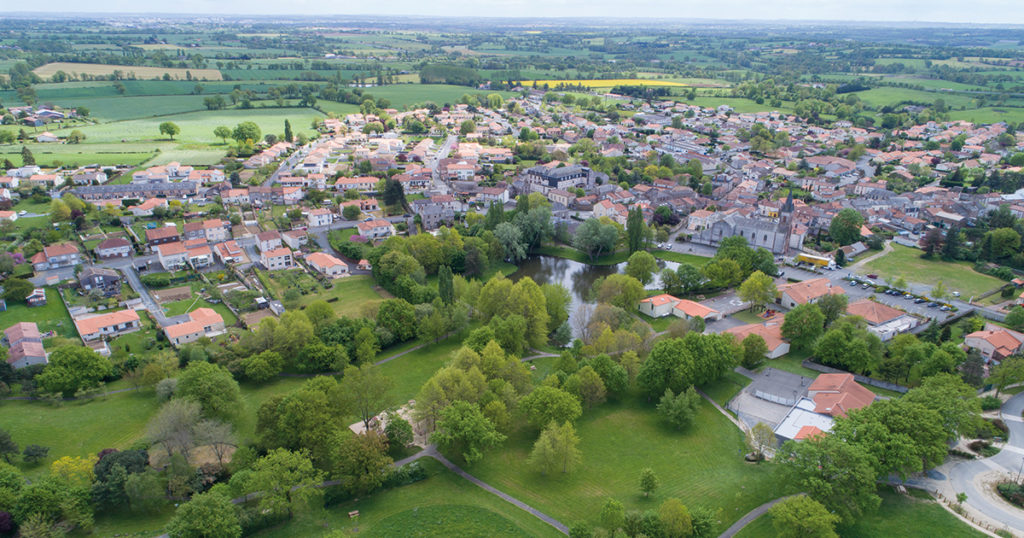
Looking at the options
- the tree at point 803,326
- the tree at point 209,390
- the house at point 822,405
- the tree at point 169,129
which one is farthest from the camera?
the tree at point 169,129

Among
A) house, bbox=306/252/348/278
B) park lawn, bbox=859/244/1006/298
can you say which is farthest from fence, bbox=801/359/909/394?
house, bbox=306/252/348/278

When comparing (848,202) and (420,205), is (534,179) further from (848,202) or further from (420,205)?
(848,202)

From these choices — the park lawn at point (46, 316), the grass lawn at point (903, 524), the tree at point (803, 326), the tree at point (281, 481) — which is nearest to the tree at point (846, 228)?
the tree at point (803, 326)

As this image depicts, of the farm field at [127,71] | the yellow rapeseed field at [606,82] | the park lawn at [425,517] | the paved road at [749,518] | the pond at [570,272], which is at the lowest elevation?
the pond at [570,272]

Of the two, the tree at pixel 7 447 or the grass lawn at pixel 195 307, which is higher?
the tree at pixel 7 447

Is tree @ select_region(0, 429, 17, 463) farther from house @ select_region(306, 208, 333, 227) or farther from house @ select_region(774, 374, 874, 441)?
house @ select_region(306, 208, 333, 227)

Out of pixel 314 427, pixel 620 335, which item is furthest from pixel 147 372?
pixel 620 335

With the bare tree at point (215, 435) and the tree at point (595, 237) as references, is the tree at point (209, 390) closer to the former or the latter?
the bare tree at point (215, 435)
